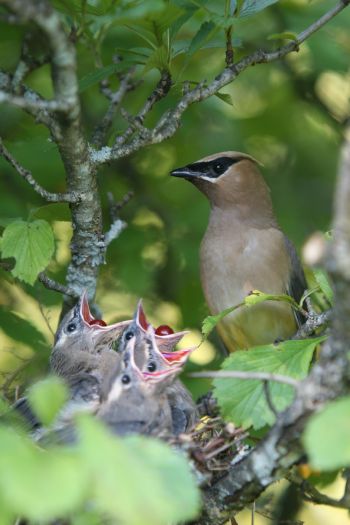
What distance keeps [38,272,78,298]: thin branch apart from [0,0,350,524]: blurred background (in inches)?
13.6

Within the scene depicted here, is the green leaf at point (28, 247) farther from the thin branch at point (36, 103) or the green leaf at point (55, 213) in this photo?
the thin branch at point (36, 103)

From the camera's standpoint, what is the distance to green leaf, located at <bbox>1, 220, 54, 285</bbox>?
4.80 meters

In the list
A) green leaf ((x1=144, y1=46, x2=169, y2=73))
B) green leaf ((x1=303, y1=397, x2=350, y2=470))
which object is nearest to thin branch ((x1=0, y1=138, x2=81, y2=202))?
green leaf ((x1=144, y1=46, x2=169, y2=73))

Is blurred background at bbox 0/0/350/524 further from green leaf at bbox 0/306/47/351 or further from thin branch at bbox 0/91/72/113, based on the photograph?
thin branch at bbox 0/91/72/113

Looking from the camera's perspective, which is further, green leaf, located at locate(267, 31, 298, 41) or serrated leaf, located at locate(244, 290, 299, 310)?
serrated leaf, located at locate(244, 290, 299, 310)

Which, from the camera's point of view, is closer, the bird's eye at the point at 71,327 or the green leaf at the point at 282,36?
the green leaf at the point at 282,36

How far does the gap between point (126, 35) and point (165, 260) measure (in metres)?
1.79

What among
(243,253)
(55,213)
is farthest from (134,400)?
(243,253)

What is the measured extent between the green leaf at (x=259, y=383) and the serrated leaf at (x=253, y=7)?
1.59m

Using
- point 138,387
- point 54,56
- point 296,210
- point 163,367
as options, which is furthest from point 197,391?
point 54,56

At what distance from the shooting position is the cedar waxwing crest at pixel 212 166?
683cm

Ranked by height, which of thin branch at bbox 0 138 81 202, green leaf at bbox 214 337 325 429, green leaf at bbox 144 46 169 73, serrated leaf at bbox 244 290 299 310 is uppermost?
green leaf at bbox 144 46 169 73

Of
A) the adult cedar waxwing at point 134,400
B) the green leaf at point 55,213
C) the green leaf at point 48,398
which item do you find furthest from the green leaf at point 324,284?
the green leaf at point 48,398

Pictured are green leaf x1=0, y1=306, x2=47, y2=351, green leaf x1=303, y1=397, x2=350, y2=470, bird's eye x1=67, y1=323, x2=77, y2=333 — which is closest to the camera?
green leaf x1=303, y1=397, x2=350, y2=470
